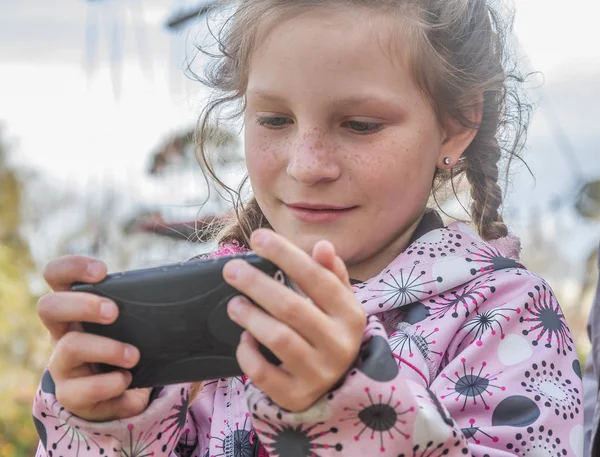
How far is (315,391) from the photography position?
859mm

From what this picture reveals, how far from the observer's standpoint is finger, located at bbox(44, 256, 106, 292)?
35.8 inches

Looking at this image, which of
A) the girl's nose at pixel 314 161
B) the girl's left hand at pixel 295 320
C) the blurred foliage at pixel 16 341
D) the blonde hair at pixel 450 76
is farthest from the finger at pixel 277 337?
the blurred foliage at pixel 16 341

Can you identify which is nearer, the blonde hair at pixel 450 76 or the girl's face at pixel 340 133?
the girl's face at pixel 340 133

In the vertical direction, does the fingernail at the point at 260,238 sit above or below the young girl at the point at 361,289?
above

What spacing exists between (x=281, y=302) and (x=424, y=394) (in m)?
0.24

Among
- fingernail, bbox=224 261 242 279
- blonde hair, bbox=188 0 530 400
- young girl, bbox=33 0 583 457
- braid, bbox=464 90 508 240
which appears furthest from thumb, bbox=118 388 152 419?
braid, bbox=464 90 508 240

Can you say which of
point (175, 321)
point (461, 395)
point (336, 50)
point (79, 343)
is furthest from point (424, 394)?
point (336, 50)

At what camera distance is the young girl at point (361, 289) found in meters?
0.86

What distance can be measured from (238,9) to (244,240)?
1.62 ft

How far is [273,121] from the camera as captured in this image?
4.44 ft

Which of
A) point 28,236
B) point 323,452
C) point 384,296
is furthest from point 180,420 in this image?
point 28,236

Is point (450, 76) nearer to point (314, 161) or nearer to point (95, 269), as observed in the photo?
point (314, 161)

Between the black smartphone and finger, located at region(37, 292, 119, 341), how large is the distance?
0.01 m

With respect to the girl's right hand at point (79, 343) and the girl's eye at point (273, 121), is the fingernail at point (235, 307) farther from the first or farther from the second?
the girl's eye at point (273, 121)
